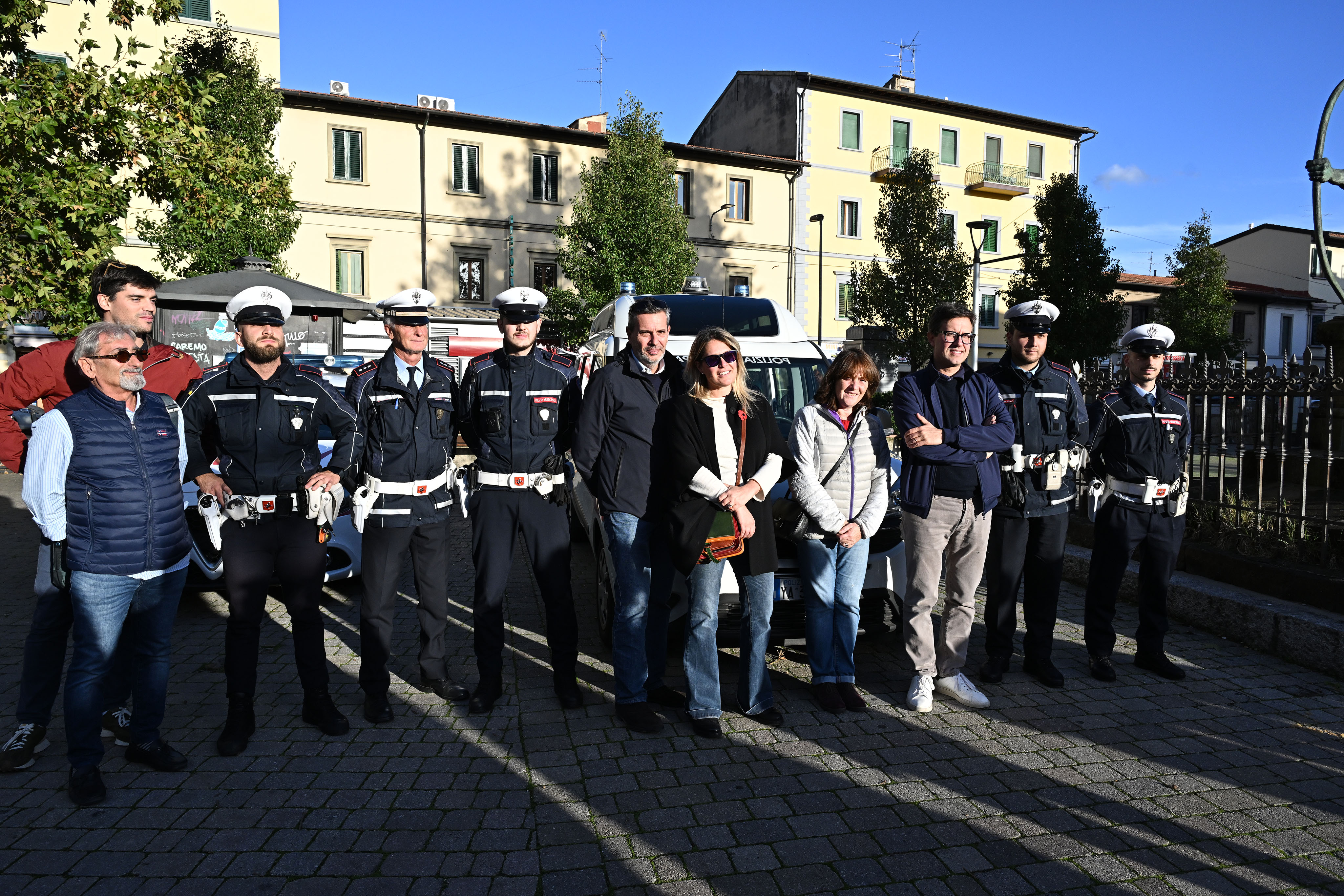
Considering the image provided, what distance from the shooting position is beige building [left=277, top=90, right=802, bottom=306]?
2739 centimetres

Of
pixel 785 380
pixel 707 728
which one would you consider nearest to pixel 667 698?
pixel 707 728

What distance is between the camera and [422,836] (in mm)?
3371

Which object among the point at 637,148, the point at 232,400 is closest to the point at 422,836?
the point at 232,400

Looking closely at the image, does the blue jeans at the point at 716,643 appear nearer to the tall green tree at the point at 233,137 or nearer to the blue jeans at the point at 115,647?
the blue jeans at the point at 115,647

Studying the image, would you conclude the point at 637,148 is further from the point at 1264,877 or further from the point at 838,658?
the point at 1264,877

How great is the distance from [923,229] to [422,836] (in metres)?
26.4

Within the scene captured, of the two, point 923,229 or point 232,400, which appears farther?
point 923,229

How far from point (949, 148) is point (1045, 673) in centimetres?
3632

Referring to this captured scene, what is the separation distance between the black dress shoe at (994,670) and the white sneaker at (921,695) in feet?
1.65

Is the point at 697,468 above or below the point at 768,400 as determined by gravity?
below

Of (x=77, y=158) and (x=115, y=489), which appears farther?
(x=77, y=158)

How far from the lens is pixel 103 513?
3715 millimetres

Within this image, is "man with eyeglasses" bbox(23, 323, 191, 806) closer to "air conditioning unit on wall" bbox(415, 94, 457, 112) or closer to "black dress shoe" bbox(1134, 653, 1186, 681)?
"black dress shoe" bbox(1134, 653, 1186, 681)

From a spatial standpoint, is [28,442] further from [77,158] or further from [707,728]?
[77,158]
